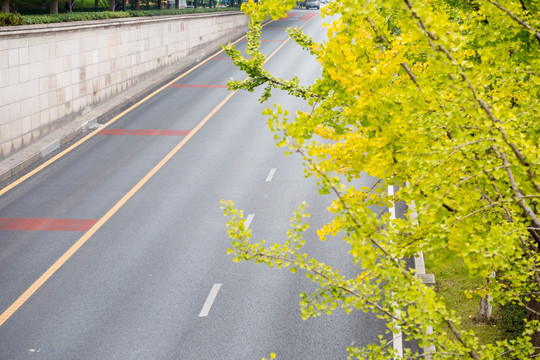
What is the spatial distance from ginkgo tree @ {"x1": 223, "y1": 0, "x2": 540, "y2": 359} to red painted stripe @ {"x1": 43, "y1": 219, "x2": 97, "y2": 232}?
27.3 ft

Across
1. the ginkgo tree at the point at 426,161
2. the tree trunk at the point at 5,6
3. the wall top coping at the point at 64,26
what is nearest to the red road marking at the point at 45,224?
the wall top coping at the point at 64,26

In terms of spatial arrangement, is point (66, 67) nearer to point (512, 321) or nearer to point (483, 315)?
point (483, 315)

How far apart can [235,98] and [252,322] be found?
19.0 meters

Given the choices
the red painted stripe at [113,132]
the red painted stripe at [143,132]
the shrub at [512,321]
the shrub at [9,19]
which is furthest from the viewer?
the red painted stripe at [113,132]

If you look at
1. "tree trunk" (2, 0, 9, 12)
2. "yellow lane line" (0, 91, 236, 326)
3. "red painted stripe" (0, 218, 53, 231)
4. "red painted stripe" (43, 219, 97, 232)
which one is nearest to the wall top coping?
"tree trunk" (2, 0, 9, 12)

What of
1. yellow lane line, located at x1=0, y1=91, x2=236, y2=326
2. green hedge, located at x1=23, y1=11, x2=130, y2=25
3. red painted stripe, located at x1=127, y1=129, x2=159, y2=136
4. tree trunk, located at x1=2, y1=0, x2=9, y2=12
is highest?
tree trunk, located at x1=2, y1=0, x2=9, y2=12

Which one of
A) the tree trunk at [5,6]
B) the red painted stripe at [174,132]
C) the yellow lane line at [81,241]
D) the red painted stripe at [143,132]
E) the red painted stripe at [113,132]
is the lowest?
the yellow lane line at [81,241]

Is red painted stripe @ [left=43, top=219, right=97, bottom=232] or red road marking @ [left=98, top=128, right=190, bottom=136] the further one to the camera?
red road marking @ [left=98, top=128, right=190, bottom=136]

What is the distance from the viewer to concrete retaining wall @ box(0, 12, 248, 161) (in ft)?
64.4

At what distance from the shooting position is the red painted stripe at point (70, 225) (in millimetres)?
15445

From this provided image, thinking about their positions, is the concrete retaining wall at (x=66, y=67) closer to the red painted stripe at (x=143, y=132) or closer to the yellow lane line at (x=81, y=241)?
the red painted stripe at (x=143, y=132)

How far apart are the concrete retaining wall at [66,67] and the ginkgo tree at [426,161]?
13.1 meters

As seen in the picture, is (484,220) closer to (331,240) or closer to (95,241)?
(331,240)

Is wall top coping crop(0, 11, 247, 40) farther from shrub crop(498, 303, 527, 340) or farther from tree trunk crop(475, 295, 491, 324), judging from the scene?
shrub crop(498, 303, 527, 340)
